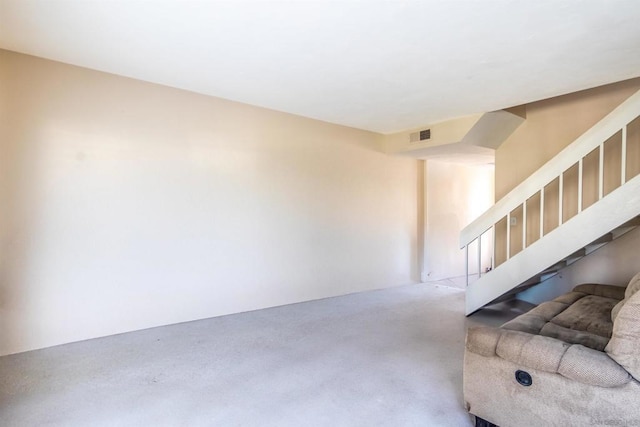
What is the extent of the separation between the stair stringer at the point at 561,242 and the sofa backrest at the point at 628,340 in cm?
177

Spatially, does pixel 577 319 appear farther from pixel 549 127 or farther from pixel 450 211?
pixel 450 211

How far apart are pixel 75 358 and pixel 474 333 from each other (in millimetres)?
3036

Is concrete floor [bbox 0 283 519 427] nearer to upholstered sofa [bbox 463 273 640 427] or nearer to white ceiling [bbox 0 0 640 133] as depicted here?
upholstered sofa [bbox 463 273 640 427]

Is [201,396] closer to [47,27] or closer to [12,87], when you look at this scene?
[47,27]

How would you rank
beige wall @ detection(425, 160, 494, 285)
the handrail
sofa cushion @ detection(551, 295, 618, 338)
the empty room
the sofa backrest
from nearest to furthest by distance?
the sofa backrest, the empty room, sofa cushion @ detection(551, 295, 618, 338), the handrail, beige wall @ detection(425, 160, 494, 285)

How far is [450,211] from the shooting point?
21.5 feet

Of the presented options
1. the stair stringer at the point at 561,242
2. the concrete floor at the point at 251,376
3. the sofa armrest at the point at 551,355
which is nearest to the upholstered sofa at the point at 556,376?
the sofa armrest at the point at 551,355

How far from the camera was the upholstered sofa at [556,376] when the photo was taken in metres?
1.49

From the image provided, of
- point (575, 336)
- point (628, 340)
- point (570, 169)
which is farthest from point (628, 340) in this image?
point (570, 169)

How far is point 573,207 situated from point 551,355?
10.6ft

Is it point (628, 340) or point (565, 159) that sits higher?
point (565, 159)

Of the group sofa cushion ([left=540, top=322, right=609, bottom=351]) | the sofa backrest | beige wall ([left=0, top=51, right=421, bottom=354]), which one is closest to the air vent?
beige wall ([left=0, top=51, right=421, bottom=354])

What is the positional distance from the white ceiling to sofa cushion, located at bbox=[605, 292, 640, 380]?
178 cm

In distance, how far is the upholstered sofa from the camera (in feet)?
4.88
